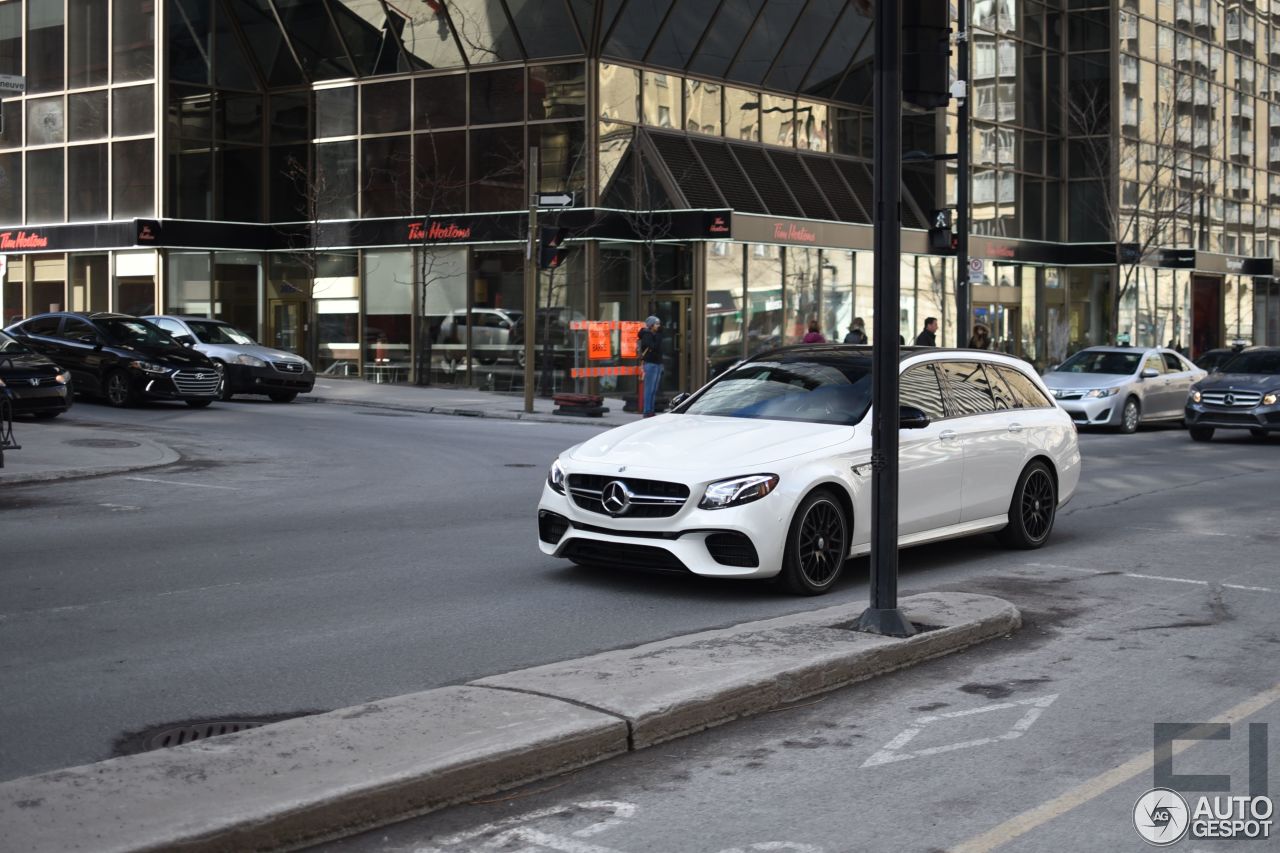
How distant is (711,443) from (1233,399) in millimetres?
17236

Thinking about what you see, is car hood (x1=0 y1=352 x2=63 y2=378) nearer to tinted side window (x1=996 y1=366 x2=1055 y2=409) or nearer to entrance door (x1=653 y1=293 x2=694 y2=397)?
tinted side window (x1=996 y1=366 x2=1055 y2=409)

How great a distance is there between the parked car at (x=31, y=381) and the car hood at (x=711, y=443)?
14211 millimetres

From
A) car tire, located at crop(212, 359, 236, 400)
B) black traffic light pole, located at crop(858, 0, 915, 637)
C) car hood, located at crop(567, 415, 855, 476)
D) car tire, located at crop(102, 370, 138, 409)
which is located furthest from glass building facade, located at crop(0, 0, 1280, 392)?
black traffic light pole, located at crop(858, 0, 915, 637)

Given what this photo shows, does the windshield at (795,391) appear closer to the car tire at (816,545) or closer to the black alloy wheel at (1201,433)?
the car tire at (816,545)

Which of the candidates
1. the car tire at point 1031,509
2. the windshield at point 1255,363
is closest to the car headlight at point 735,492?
the car tire at point 1031,509

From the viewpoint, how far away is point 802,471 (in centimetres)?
950

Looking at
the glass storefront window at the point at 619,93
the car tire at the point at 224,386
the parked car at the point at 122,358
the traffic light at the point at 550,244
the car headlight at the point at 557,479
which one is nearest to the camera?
the car headlight at the point at 557,479

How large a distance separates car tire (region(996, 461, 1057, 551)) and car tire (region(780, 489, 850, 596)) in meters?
2.37

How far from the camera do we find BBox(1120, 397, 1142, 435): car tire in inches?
1046

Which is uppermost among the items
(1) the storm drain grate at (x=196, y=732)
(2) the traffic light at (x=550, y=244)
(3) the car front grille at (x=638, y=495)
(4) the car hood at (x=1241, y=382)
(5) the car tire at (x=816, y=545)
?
(2) the traffic light at (x=550, y=244)

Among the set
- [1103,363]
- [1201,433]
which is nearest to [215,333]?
[1103,363]

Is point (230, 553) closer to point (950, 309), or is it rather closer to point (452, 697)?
point (452, 697)

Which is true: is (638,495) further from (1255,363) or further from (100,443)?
(1255,363)

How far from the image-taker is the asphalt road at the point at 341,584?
278 inches
